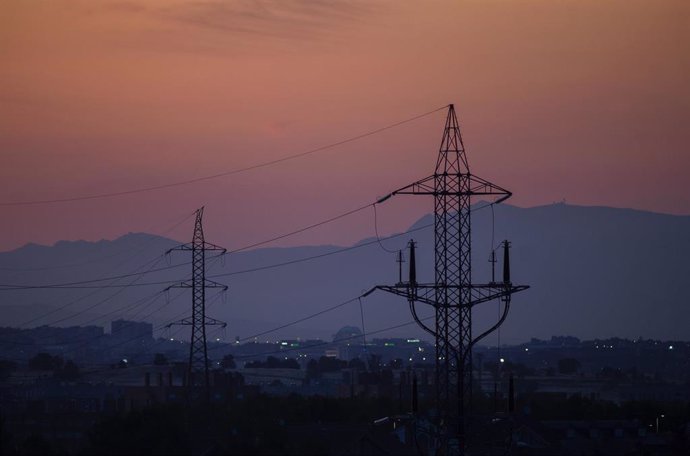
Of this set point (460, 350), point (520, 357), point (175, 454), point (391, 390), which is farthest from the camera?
point (520, 357)

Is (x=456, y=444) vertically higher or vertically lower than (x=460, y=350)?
lower

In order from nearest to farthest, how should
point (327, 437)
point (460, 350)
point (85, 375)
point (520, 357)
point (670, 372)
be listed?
point (460, 350), point (327, 437), point (85, 375), point (670, 372), point (520, 357)

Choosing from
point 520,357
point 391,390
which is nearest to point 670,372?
point 520,357

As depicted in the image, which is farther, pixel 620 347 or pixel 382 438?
pixel 620 347

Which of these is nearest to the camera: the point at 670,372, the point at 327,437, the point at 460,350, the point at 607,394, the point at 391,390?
the point at 460,350

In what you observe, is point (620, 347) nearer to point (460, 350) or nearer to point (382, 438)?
point (382, 438)

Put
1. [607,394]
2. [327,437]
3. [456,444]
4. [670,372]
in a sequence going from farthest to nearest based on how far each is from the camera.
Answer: [670,372], [607,394], [327,437], [456,444]

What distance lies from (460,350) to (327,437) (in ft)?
50.4

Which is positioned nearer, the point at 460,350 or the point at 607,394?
→ the point at 460,350

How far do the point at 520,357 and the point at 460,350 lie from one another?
14868cm

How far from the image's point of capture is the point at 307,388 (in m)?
100

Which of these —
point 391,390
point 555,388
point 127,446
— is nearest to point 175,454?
point 127,446

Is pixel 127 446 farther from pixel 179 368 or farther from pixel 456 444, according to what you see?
pixel 179 368

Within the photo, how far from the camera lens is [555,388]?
4055 inches
